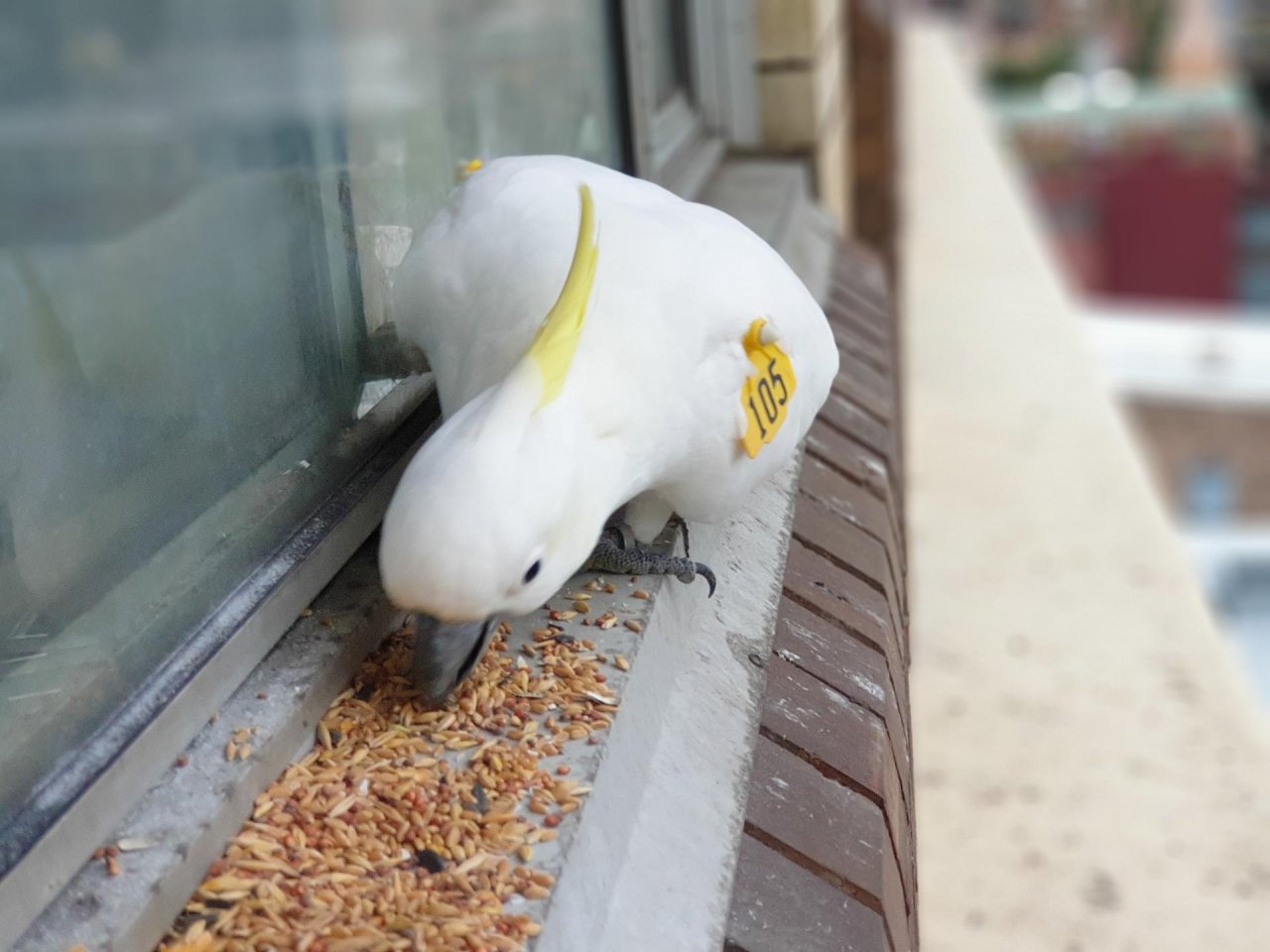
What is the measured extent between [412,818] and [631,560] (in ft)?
1.21

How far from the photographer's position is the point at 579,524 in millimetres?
1038

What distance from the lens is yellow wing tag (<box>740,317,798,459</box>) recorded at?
119cm

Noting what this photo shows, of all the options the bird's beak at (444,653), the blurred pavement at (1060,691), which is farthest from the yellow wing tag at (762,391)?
the blurred pavement at (1060,691)

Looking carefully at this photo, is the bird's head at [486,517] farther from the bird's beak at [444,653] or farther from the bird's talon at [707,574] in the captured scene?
the bird's talon at [707,574]

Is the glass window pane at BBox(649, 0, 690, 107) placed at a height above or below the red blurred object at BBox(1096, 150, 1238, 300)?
above

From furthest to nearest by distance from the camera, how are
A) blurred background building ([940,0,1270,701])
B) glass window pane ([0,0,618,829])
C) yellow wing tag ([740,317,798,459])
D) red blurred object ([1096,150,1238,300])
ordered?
red blurred object ([1096,150,1238,300]), blurred background building ([940,0,1270,701]), yellow wing tag ([740,317,798,459]), glass window pane ([0,0,618,829])

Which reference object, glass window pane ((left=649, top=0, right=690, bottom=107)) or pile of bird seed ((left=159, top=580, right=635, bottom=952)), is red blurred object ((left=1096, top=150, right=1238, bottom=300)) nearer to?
glass window pane ((left=649, top=0, right=690, bottom=107))

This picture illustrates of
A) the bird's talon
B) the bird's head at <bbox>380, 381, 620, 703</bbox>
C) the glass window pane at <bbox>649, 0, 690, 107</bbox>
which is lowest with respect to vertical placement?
the bird's talon

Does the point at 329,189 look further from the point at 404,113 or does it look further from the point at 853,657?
the point at 853,657

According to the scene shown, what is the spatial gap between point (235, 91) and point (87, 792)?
1.76ft

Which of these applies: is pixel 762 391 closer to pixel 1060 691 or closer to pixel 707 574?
pixel 707 574

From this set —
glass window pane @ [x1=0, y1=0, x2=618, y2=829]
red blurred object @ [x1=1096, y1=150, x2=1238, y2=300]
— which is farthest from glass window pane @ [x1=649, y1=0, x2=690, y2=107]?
red blurred object @ [x1=1096, y1=150, x2=1238, y2=300]

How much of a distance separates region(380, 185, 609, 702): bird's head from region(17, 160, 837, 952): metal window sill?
139mm

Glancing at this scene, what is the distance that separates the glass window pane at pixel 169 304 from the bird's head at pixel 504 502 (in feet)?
0.67
